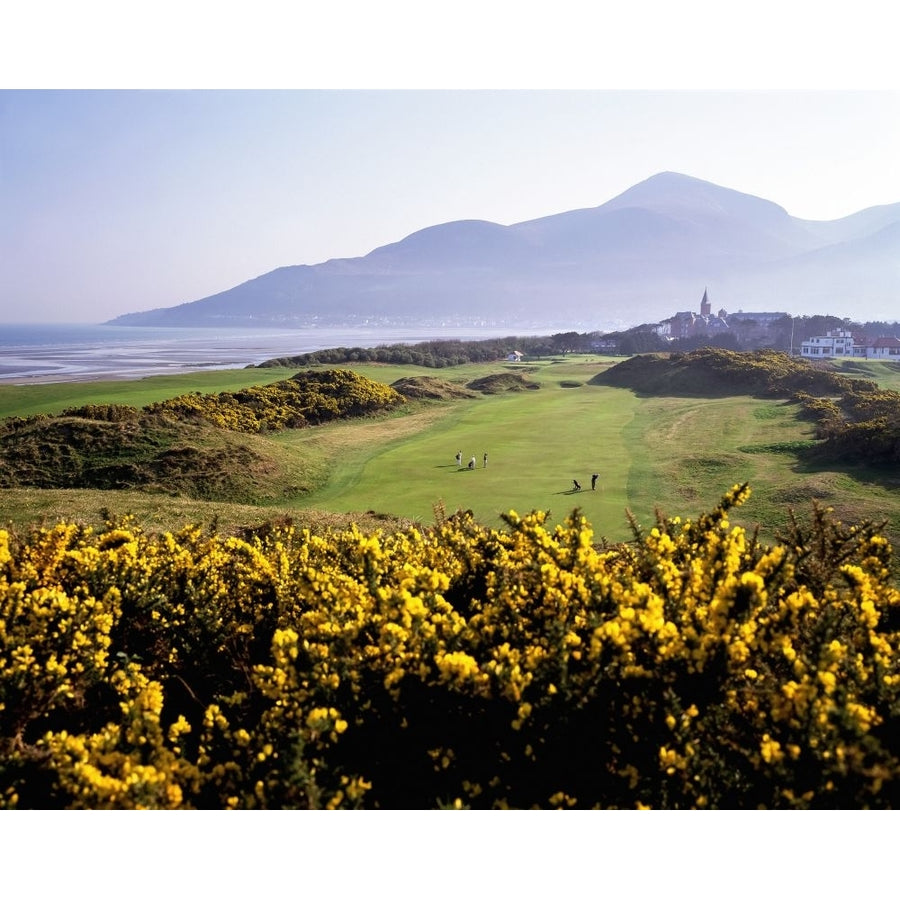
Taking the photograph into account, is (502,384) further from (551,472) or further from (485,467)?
(551,472)

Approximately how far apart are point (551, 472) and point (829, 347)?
249ft

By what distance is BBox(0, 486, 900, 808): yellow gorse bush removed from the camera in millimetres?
3225

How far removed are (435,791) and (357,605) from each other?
4.44 ft

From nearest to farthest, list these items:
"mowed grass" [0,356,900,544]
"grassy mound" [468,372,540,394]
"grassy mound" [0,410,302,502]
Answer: "mowed grass" [0,356,900,544] < "grassy mound" [0,410,302,502] < "grassy mound" [468,372,540,394]

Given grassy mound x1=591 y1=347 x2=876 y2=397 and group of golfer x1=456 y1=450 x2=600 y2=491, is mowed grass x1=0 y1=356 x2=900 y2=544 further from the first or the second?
grassy mound x1=591 y1=347 x2=876 y2=397

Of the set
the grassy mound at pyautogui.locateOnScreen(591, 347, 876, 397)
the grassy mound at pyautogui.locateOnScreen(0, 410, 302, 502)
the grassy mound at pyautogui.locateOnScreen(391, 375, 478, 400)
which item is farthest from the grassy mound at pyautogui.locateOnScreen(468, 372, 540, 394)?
the grassy mound at pyautogui.locateOnScreen(0, 410, 302, 502)

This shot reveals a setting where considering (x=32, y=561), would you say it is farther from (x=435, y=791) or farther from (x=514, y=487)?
(x=514, y=487)

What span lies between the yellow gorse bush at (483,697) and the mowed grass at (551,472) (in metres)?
3.38

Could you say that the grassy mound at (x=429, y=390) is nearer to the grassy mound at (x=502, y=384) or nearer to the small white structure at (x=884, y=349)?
the grassy mound at (x=502, y=384)

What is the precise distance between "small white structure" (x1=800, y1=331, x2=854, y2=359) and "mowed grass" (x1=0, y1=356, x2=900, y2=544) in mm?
54316

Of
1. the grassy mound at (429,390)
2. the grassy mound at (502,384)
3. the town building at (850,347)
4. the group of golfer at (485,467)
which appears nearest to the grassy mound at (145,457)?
the group of golfer at (485,467)

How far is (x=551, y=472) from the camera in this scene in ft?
63.0
